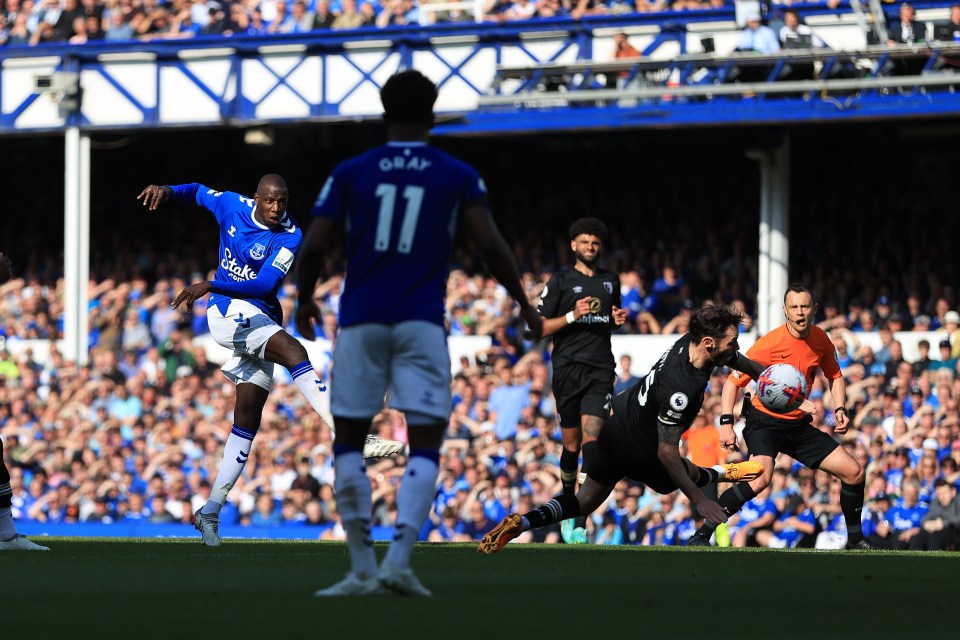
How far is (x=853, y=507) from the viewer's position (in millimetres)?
13406

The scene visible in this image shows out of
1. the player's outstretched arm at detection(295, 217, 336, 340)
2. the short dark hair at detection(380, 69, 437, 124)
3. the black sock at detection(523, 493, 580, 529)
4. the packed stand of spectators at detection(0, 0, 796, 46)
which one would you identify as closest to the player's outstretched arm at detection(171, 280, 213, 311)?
the black sock at detection(523, 493, 580, 529)

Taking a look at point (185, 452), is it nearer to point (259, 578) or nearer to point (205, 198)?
point (205, 198)

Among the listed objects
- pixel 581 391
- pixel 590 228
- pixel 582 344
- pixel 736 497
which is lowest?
pixel 736 497

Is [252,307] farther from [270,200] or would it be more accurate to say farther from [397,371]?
[397,371]

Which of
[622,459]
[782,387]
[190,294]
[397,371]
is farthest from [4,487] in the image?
[782,387]

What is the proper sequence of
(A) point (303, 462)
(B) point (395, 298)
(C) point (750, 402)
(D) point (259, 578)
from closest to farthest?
1. (B) point (395, 298)
2. (D) point (259, 578)
3. (C) point (750, 402)
4. (A) point (303, 462)

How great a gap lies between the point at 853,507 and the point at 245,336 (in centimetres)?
488

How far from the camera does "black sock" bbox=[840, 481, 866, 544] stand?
526 inches

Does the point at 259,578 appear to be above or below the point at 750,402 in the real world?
below

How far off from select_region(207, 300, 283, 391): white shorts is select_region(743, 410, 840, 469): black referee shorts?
375 centimetres

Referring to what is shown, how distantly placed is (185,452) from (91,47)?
25.5ft

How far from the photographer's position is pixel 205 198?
12398 mm

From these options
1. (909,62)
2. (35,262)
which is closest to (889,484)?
(909,62)

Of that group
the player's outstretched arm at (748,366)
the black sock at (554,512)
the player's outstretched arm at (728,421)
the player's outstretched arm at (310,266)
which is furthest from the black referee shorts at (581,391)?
the player's outstretched arm at (310,266)
